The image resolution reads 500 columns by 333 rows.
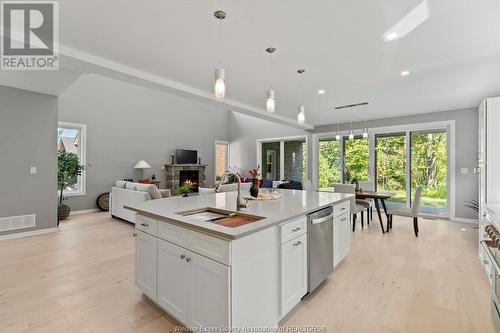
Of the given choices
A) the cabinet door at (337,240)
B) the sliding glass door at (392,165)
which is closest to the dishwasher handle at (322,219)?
the cabinet door at (337,240)

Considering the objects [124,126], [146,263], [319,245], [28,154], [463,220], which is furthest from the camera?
[124,126]

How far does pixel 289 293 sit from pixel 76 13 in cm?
294

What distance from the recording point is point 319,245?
228 cm

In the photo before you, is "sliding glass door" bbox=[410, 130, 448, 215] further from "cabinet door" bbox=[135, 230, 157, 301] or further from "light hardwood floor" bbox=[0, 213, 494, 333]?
"cabinet door" bbox=[135, 230, 157, 301]

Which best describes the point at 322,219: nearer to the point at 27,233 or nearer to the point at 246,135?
the point at 27,233

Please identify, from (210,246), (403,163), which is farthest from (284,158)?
(210,246)

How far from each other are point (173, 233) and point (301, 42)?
7.45 ft

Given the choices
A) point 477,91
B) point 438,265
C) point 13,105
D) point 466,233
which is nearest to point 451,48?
point 477,91

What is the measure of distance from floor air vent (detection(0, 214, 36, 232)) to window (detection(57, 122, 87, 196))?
2.03m

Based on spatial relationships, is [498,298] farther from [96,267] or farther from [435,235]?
[96,267]

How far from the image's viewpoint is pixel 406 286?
8.16ft

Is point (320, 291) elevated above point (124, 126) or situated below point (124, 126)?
below

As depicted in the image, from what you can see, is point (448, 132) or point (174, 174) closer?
point (448, 132)

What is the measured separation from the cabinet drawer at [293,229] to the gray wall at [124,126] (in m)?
6.42
